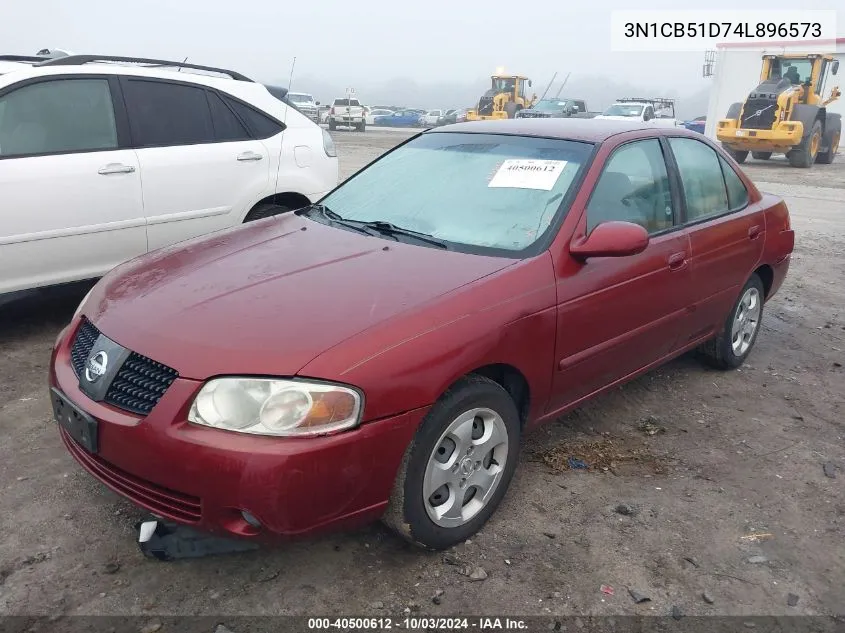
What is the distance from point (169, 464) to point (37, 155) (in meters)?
2.90

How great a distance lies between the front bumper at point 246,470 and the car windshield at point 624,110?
24610 millimetres

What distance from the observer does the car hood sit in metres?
2.26

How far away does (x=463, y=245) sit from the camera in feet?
9.77

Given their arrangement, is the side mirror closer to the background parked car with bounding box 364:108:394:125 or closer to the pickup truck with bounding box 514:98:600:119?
the pickup truck with bounding box 514:98:600:119

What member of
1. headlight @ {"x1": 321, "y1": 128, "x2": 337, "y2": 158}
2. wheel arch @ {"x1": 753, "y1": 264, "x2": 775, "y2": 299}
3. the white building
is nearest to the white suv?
headlight @ {"x1": 321, "y1": 128, "x2": 337, "y2": 158}

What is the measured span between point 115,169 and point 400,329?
2988 mm

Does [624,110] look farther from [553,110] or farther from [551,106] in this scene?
[551,106]

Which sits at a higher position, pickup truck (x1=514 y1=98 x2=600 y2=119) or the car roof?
the car roof

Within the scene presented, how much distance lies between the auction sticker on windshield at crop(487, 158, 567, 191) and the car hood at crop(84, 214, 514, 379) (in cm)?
54

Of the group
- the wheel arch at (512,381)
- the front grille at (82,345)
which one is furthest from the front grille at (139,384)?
the wheel arch at (512,381)

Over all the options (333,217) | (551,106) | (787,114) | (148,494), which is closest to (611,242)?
(333,217)

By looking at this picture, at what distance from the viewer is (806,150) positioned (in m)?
18.7

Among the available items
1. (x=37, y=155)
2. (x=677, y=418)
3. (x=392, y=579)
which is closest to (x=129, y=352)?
(x=392, y=579)

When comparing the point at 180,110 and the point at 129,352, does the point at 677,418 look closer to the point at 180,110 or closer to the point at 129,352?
the point at 129,352
